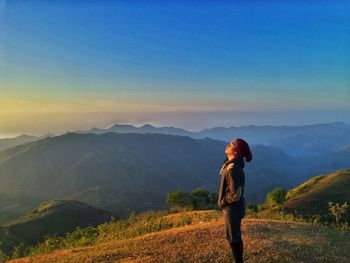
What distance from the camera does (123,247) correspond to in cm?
1396

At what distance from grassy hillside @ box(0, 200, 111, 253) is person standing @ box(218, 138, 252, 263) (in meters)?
61.4

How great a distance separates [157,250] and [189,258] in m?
1.32

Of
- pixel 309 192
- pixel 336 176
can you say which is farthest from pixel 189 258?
pixel 336 176

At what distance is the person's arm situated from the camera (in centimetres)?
996

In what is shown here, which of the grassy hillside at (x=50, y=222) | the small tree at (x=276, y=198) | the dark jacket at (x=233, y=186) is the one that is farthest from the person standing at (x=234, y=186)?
the grassy hillside at (x=50, y=222)

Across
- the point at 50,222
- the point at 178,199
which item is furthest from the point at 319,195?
the point at 50,222

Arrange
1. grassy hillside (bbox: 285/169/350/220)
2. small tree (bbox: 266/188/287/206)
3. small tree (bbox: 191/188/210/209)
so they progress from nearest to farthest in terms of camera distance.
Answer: grassy hillside (bbox: 285/169/350/220) → small tree (bbox: 266/188/287/206) → small tree (bbox: 191/188/210/209)

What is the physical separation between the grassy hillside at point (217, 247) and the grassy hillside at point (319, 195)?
43121 millimetres

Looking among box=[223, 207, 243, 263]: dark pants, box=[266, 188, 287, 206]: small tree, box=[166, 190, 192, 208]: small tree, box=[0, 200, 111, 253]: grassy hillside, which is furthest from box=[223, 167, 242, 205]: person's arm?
box=[0, 200, 111, 253]: grassy hillside

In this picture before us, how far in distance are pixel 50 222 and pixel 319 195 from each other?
6223 cm

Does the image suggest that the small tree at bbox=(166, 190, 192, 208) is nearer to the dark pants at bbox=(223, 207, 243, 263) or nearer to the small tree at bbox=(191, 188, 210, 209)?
the small tree at bbox=(191, 188, 210, 209)

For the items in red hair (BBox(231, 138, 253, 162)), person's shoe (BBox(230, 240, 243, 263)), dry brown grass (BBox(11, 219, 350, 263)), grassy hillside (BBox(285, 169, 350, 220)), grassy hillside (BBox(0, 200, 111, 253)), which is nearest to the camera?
red hair (BBox(231, 138, 253, 162))

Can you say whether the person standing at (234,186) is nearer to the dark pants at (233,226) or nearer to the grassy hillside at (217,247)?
the dark pants at (233,226)

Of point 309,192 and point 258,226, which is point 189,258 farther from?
point 309,192
